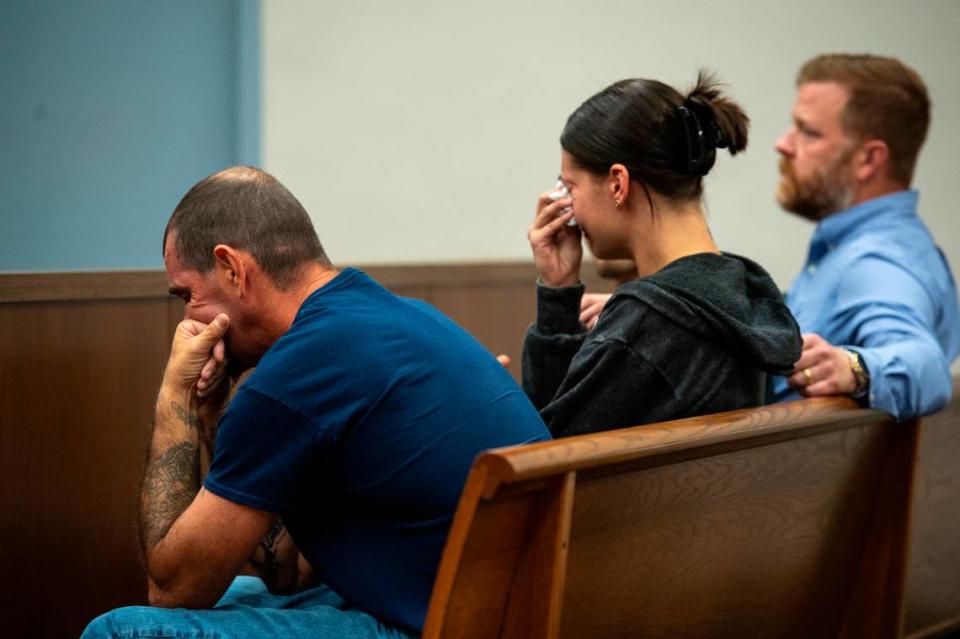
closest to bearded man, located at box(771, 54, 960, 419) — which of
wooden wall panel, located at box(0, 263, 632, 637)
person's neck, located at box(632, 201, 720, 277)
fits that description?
person's neck, located at box(632, 201, 720, 277)

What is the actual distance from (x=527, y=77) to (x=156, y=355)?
88.0 inches

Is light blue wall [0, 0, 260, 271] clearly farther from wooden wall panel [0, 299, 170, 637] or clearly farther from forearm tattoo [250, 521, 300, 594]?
forearm tattoo [250, 521, 300, 594]

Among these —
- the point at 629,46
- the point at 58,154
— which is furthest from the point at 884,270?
the point at 58,154

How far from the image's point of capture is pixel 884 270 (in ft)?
8.43

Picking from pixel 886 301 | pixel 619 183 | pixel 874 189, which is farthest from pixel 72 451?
pixel 874 189

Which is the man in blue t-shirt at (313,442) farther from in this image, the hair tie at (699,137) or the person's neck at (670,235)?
the hair tie at (699,137)

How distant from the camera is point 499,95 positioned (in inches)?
167

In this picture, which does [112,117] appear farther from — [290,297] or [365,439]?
[365,439]

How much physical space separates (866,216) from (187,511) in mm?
1856

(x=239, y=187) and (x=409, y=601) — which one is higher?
(x=239, y=187)

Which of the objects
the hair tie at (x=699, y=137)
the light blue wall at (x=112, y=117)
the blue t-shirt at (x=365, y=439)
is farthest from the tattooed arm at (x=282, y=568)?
the light blue wall at (x=112, y=117)

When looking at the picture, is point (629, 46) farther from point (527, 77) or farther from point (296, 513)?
point (296, 513)

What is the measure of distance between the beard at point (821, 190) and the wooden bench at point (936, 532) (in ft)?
2.05

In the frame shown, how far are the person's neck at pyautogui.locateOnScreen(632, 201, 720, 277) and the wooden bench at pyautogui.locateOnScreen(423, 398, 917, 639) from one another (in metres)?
0.33
